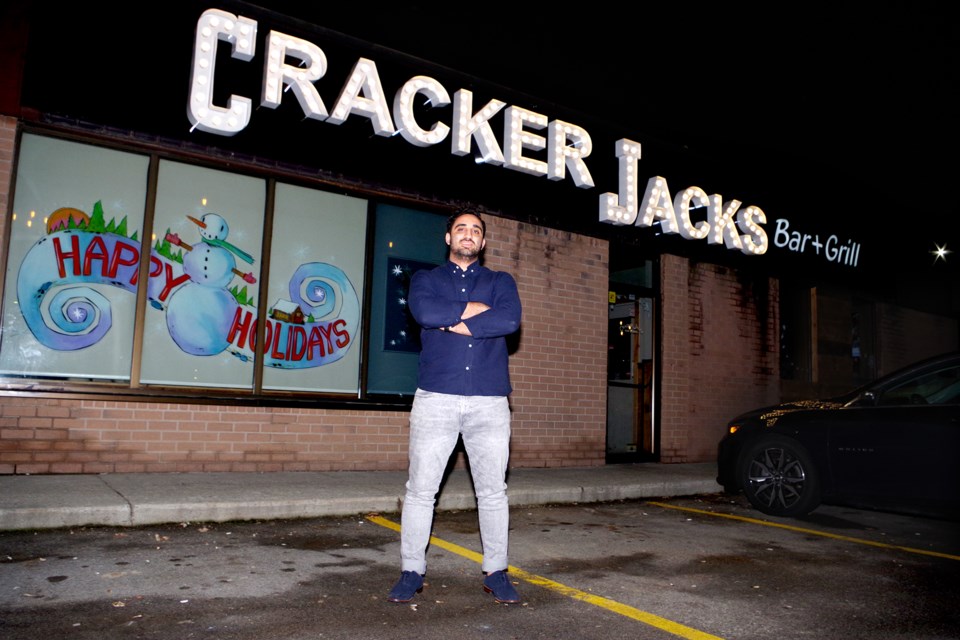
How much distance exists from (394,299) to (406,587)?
520 cm

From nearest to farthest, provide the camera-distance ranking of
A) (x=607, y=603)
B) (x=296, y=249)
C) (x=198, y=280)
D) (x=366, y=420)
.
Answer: (x=607, y=603) < (x=198, y=280) < (x=296, y=249) < (x=366, y=420)

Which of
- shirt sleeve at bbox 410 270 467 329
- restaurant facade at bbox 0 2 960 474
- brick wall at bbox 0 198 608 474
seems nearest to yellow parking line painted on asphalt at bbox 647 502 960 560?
brick wall at bbox 0 198 608 474

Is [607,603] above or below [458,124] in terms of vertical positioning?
below

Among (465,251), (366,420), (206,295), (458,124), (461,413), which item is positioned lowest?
(366,420)

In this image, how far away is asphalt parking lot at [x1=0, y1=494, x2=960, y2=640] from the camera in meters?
3.25

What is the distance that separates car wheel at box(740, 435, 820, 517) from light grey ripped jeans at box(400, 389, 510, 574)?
157 inches

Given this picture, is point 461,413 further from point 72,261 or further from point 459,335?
point 72,261

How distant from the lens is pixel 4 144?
6.46m

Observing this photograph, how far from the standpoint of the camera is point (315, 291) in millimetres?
7988

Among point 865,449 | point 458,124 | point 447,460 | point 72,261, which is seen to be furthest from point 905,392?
point 72,261

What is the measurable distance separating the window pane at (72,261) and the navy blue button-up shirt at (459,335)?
4.33 meters

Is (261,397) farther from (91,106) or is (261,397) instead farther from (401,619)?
(401,619)

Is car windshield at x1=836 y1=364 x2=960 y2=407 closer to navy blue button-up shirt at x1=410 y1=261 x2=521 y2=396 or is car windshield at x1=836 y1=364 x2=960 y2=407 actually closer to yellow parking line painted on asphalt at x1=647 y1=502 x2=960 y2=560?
yellow parking line painted on asphalt at x1=647 y1=502 x2=960 y2=560

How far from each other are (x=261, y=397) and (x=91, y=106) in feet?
→ 10.9
